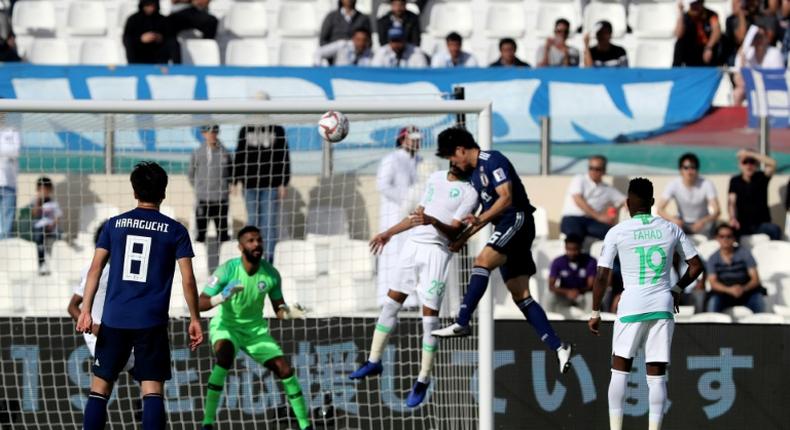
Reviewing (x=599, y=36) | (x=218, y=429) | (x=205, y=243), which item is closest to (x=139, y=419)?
(x=218, y=429)

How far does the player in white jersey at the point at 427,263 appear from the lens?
11.0 metres

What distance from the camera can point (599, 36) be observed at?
15594 mm

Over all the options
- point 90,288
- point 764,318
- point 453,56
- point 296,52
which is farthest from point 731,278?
point 90,288

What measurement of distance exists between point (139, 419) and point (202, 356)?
72cm

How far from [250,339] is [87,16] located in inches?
271

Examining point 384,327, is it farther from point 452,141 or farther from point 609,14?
point 609,14

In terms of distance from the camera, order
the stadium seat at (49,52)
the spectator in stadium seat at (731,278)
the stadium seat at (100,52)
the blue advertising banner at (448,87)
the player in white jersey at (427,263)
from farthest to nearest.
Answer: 1. the stadium seat at (49,52)
2. the stadium seat at (100,52)
3. the blue advertising banner at (448,87)
4. the spectator in stadium seat at (731,278)
5. the player in white jersey at (427,263)

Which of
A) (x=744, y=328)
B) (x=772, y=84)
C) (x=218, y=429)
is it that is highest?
(x=772, y=84)

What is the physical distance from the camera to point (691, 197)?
46.9 ft

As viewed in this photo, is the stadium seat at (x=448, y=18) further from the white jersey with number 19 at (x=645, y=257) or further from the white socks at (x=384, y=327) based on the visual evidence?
the white jersey with number 19 at (x=645, y=257)

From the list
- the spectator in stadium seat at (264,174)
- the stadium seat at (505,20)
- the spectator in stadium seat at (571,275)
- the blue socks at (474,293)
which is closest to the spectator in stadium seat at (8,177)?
the spectator in stadium seat at (264,174)

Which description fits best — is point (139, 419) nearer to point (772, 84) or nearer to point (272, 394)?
point (272, 394)

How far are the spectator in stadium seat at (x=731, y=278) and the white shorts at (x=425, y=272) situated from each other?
3.14 m

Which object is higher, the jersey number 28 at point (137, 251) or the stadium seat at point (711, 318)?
the jersey number 28 at point (137, 251)
